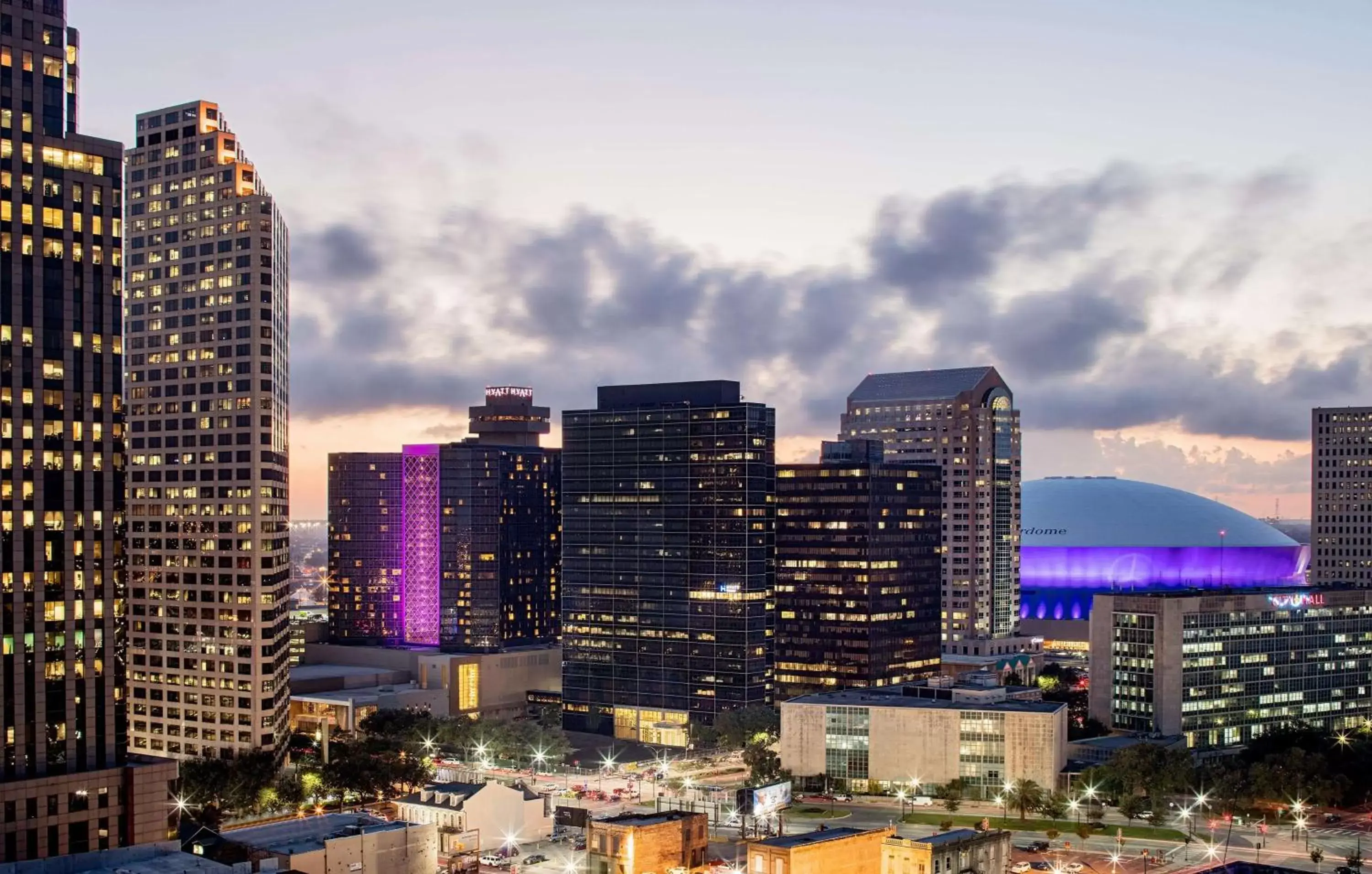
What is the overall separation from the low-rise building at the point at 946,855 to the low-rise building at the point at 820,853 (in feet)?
Result: 4.28

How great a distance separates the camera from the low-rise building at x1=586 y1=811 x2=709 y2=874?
494 feet

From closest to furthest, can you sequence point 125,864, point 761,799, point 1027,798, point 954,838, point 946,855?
1. point 125,864
2. point 946,855
3. point 954,838
4. point 761,799
5. point 1027,798

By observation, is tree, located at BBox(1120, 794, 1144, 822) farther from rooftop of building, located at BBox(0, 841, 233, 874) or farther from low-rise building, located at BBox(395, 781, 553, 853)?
rooftop of building, located at BBox(0, 841, 233, 874)

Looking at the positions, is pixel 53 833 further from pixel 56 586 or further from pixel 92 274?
pixel 92 274

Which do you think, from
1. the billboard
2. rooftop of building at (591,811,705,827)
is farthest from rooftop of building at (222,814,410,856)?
the billboard

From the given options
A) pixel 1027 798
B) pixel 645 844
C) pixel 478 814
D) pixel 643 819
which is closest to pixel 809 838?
pixel 645 844

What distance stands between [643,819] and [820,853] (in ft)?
65.1

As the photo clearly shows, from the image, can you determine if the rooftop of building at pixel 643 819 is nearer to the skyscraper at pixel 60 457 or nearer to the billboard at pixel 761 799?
the billboard at pixel 761 799

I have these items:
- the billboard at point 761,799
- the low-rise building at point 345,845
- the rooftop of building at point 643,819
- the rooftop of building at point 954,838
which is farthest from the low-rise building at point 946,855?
the low-rise building at point 345,845

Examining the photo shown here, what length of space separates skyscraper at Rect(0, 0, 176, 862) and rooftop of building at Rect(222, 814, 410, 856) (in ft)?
35.9

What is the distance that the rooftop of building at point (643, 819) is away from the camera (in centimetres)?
15288

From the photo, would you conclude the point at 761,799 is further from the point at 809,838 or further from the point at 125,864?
the point at 125,864

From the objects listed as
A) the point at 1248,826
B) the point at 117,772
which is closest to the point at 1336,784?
the point at 1248,826

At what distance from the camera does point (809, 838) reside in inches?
5901
